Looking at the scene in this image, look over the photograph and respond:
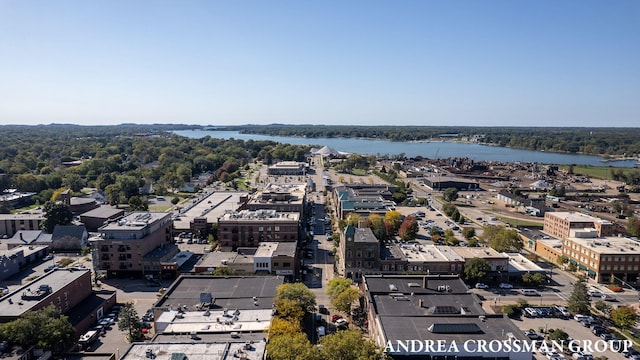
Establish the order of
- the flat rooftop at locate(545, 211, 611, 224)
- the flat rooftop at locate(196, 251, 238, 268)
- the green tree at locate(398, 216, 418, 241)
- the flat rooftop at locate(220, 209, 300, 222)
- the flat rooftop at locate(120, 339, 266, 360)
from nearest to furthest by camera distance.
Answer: the flat rooftop at locate(120, 339, 266, 360), the flat rooftop at locate(196, 251, 238, 268), the flat rooftop at locate(220, 209, 300, 222), the flat rooftop at locate(545, 211, 611, 224), the green tree at locate(398, 216, 418, 241)

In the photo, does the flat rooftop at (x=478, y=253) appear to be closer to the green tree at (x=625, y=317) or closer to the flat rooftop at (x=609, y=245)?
the flat rooftop at (x=609, y=245)

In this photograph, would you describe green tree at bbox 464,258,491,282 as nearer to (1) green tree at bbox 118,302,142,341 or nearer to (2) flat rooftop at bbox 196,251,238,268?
(2) flat rooftop at bbox 196,251,238,268

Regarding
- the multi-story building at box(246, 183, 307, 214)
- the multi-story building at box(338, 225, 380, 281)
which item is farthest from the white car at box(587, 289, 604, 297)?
the multi-story building at box(246, 183, 307, 214)

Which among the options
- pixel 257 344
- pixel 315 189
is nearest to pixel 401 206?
pixel 315 189

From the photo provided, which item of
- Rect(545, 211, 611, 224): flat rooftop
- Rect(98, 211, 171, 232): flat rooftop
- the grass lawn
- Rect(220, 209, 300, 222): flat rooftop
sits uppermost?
Rect(98, 211, 171, 232): flat rooftop

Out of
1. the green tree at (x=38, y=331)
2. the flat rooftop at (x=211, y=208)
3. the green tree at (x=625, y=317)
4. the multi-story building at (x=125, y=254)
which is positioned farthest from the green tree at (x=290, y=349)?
the flat rooftop at (x=211, y=208)

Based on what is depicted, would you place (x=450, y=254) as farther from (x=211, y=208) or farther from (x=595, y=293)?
(x=211, y=208)

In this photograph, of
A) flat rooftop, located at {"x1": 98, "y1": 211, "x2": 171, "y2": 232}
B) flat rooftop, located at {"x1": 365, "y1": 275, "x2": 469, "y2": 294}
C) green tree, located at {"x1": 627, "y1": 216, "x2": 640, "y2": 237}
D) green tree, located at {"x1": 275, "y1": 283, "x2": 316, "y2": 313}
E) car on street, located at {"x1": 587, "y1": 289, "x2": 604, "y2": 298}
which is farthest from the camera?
green tree, located at {"x1": 627, "y1": 216, "x2": 640, "y2": 237}
